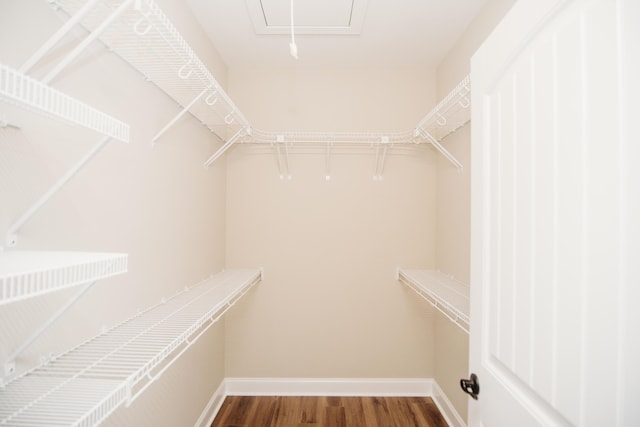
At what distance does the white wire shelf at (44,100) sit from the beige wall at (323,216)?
5.82ft

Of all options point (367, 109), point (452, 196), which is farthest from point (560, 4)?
point (367, 109)

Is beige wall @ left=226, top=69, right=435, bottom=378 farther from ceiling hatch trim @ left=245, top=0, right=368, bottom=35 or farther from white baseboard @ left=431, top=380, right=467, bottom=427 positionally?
white baseboard @ left=431, top=380, right=467, bottom=427

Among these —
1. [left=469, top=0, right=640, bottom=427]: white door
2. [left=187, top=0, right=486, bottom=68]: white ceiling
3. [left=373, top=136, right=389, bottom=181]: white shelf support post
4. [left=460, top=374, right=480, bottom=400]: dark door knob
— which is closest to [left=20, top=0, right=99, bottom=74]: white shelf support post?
[left=469, top=0, right=640, bottom=427]: white door

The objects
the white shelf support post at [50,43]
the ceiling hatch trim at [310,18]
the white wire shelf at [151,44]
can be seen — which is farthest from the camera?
the ceiling hatch trim at [310,18]

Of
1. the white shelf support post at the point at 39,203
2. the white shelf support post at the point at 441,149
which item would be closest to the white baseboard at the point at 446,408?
the white shelf support post at the point at 441,149

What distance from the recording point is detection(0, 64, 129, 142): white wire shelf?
0.45m

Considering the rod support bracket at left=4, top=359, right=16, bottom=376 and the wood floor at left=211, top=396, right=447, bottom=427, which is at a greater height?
the rod support bracket at left=4, top=359, right=16, bottom=376

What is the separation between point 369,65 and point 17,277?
2.43m

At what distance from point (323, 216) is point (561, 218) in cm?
187

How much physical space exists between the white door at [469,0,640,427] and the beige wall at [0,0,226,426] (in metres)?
1.20

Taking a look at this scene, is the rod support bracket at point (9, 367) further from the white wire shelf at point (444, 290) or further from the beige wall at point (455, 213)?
the beige wall at point (455, 213)

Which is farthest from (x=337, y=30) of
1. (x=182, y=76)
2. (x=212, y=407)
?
(x=212, y=407)

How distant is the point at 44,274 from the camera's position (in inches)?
19.5

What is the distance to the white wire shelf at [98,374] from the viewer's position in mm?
649
